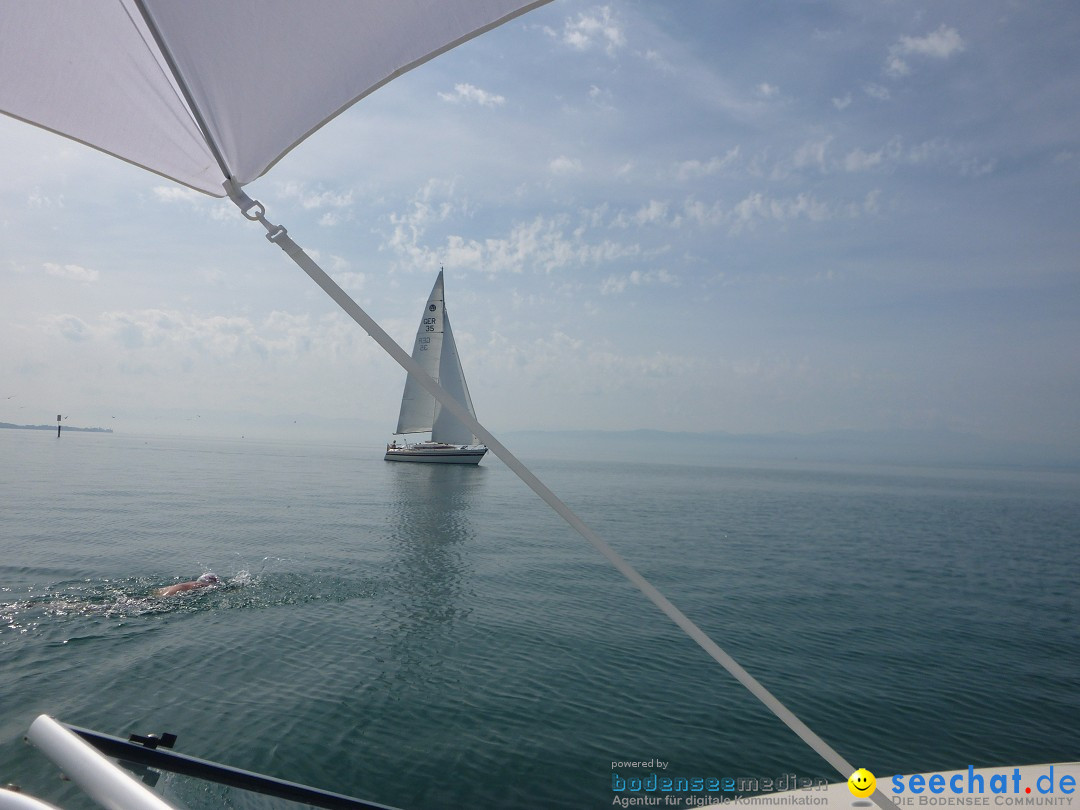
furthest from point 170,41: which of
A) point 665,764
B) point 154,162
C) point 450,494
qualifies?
point 450,494

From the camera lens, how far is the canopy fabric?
2.23m

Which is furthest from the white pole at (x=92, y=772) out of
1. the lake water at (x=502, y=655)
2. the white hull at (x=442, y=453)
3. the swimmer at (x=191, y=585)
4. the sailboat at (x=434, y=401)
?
the white hull at (x=442, y=453)

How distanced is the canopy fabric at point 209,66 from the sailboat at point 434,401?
50866mm

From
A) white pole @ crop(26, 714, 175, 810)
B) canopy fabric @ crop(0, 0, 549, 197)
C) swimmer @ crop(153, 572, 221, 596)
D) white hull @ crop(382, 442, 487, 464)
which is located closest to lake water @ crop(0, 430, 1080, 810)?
white pole @ crop(26, 714, 175, 810)

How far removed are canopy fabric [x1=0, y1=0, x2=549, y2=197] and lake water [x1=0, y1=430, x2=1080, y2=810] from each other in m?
2.14

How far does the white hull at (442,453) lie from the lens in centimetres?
6191

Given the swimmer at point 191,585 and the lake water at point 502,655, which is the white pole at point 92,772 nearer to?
the lake water at point 502,655

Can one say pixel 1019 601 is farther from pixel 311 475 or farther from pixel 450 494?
pixel 311 475

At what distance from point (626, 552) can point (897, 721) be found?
45.4 ft

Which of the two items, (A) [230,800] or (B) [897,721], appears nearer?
(A) [230,800]

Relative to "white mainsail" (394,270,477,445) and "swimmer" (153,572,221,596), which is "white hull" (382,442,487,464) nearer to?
"white mainsail" (394,270,477,445)

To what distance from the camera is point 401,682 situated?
10078mm

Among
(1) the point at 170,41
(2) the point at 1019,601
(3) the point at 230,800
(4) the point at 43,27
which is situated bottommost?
(2) the point at 1019,601

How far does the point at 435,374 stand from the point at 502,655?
1767 inches
